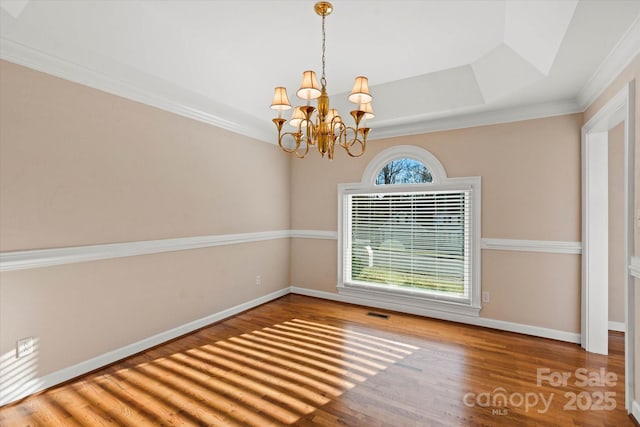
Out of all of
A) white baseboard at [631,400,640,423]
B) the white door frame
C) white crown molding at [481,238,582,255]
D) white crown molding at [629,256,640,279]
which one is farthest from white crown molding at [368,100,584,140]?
white baseboard at [631,400,640,423]

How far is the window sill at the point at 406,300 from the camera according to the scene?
148 inches

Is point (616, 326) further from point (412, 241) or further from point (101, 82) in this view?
point (101, 82)

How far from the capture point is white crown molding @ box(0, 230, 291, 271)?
219cm

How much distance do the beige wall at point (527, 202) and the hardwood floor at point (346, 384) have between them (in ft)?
1.24

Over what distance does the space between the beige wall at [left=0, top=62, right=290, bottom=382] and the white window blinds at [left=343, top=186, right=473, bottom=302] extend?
1.73m

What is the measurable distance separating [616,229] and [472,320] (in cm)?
200

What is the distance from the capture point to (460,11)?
93.7 inches

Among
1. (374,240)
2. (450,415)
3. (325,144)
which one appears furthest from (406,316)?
(325,144)

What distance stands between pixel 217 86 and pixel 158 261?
6.35 ft

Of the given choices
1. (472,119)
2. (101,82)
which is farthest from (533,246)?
(101,82)

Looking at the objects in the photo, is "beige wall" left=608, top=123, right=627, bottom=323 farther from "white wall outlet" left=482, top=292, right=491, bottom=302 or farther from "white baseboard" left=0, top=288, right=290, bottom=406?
"white baseboard" left=0, top=288, right=290, bottom=406

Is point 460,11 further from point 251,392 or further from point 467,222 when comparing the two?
point 251,392

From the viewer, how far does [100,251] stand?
2.65 meters

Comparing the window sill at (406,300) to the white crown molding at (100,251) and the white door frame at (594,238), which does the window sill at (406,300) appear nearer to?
the white door frame at (594,238)
